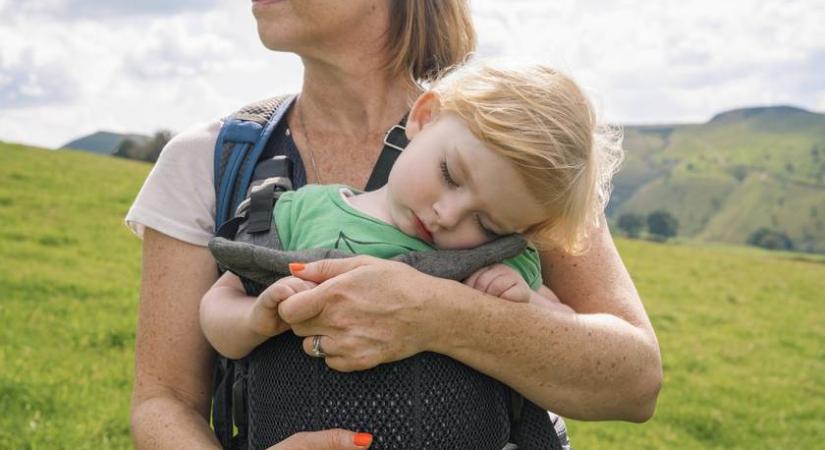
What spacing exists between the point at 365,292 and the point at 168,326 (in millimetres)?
1064

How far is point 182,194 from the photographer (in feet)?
11.1

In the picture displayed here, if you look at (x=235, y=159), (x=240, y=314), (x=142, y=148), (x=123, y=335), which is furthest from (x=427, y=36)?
(x=142, y=148)

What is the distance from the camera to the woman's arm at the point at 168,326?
3.38 m

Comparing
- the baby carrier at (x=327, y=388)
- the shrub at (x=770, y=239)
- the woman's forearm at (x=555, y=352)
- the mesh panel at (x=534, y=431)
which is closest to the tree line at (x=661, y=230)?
the shrub at (x=770, y=239)

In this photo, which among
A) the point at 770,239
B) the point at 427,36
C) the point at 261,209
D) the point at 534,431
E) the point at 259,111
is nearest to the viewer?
the point at 261,209

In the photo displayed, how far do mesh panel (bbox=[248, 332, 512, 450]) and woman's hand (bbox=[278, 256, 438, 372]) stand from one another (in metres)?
0.07

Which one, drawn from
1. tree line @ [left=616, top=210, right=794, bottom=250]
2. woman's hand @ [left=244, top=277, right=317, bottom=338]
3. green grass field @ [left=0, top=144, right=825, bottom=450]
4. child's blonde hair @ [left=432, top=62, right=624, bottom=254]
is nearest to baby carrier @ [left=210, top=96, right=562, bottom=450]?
woman's hand @ [left=244, top=277, right=317, bottom=338]

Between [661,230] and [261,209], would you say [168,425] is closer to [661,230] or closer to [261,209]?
[261,209]

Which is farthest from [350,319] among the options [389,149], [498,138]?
[389,149]

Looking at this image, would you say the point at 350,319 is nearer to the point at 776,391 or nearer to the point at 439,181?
the point at 439,181

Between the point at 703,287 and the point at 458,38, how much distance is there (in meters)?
21.0

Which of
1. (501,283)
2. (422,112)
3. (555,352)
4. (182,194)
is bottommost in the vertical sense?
(555,352)

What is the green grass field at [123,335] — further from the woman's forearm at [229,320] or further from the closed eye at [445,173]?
the closed eye at [445,173]

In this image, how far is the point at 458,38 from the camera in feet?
13.0
